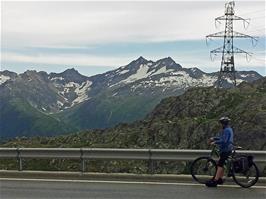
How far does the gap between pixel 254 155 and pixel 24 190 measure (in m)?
5.84

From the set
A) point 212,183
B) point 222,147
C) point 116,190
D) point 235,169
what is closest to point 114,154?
point 116,190

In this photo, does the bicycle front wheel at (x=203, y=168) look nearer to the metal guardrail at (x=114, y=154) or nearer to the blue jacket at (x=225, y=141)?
the metal guardrail at (x=114, y=154)

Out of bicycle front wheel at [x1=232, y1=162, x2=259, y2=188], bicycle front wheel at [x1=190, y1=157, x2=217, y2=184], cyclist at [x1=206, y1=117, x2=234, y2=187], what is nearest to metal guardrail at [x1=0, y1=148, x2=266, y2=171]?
bicycle front wheel at [x1=190, y1=157, x2=217, y2=184]

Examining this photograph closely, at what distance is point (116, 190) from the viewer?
44.4 feet

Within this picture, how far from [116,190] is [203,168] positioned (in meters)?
2.62

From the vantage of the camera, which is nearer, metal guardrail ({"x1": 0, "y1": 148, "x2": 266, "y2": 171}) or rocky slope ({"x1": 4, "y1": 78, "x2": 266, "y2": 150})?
metal guardrail ({"x1": 0, "y1": 148, "x2": 266, "y2": 171})

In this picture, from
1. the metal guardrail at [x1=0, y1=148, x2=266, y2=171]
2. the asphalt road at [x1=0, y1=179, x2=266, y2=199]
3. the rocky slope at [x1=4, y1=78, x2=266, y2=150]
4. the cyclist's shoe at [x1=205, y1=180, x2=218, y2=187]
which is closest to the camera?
the asphalt road at [x1=0, y1=179, x2=266, y2=199]

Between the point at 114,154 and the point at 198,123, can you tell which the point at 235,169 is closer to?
the point at 114,154

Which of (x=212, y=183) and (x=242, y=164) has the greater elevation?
(x=242, y=164)

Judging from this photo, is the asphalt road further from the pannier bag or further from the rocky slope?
the rocky slope

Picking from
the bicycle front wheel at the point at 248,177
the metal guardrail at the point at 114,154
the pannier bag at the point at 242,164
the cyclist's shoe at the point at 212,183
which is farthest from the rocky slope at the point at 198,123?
the cyclist's shoe at the point at 212,183

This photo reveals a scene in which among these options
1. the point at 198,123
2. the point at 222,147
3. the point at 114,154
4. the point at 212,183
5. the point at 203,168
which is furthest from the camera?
the point at 198,123

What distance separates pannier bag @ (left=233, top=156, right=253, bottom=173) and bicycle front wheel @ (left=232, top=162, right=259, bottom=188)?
0.23 feet

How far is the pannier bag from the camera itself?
13.9 m
